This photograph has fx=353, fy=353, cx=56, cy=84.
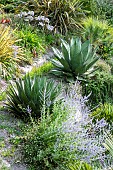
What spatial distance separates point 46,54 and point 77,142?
12.0 ft

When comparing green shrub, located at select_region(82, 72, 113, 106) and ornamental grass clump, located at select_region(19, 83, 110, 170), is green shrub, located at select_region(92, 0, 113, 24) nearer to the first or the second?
green shrub, located at select_region(82, 72, 113, 106)

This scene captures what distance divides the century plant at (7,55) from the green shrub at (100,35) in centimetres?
185

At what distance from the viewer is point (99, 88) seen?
20.6ft

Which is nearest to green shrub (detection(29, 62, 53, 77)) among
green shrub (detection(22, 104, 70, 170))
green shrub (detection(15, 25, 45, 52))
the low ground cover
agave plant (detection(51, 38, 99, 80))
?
the low ground cover

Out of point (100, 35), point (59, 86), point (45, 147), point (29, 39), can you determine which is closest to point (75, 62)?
point (59, 86)

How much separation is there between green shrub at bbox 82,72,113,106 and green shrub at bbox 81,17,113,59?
1.18 metres

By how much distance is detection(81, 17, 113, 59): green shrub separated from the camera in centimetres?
755

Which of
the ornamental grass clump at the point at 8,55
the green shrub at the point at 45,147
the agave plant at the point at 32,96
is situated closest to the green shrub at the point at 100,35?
the ornamental grass clump at the point at 8,55

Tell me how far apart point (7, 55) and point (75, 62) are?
3.90 feet

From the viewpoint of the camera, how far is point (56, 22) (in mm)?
8180

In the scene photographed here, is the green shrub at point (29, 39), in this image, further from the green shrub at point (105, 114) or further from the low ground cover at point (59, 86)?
the green shrub at point (105, 114)

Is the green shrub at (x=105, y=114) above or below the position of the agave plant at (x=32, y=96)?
below

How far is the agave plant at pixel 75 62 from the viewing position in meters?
5.92

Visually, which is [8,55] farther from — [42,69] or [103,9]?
[103,9]
